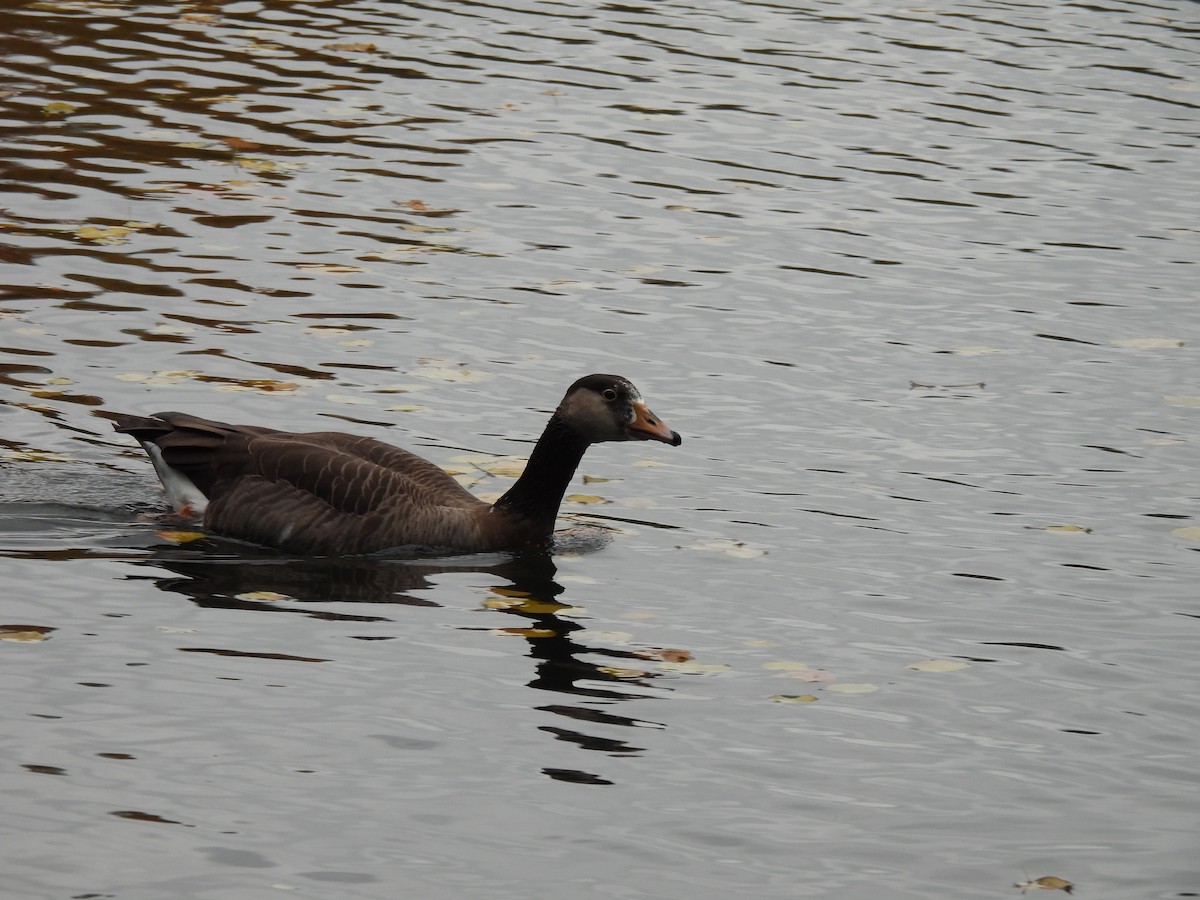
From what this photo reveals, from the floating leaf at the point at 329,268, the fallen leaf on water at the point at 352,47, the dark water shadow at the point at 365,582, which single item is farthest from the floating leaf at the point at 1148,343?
the fallen leaf on water at the point at 352,47

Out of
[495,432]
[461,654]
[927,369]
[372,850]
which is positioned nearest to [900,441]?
[927,369]

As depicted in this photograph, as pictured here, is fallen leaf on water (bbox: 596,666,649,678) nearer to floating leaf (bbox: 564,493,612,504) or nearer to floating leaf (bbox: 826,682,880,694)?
floating leaf (bbox: 826,682,880,694)

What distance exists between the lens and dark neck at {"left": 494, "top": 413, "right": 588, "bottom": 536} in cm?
Result: 1181

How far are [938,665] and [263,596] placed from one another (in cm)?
395

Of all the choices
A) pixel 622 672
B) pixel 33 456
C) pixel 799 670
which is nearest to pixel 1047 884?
pixel 799 670

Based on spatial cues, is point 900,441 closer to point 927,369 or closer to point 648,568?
point 927,369

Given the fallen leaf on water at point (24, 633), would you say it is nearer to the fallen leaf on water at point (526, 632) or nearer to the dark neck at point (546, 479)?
the fallen leaf on water at point (526, 632)

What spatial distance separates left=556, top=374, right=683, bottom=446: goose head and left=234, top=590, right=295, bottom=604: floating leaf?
7.65 ft

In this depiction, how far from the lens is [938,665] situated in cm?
1020

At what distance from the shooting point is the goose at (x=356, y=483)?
1150 centimetres

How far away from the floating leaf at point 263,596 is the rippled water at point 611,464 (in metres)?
0.05

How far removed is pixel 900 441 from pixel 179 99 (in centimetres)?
1204

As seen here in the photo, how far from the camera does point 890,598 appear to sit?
11.2 meters

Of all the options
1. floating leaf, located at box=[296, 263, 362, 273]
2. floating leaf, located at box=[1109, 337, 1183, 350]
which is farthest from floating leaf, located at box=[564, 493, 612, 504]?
floating leaf, located at box=[1109, 337, 1183, 350]
